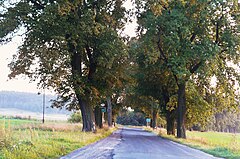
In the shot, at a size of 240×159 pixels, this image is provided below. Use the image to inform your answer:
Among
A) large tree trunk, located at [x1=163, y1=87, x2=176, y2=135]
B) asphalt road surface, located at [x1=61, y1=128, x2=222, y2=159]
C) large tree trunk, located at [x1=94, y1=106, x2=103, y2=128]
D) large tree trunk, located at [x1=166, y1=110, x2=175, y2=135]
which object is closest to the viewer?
asphalt road surface, located at [x1=61, y1=128, x2=222, y2=159]

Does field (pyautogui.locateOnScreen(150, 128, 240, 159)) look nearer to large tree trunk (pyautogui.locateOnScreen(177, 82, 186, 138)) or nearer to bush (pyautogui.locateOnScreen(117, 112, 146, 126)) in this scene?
large tree trunk (pyautogui.locateOnScreen(177, 82, 186, 138))

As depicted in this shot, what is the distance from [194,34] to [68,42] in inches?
453

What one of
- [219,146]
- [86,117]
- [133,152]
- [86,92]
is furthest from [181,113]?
[133,152]

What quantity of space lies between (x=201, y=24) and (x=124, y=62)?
7498mm

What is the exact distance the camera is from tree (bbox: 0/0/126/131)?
2462 cm

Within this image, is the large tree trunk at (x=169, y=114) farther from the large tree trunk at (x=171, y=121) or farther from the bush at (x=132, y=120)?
the bush at (x=132, y=120)

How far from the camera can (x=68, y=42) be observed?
27094 mm

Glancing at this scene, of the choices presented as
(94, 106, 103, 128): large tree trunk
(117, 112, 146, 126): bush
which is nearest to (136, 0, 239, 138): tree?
(94, 106, 103, 128): large tree trunk

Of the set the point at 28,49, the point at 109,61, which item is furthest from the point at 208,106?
the point at 28,49

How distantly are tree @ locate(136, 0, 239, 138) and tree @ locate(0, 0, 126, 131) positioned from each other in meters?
3.12

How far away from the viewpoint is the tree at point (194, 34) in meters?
29.6

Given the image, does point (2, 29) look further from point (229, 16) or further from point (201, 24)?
point (229, 16)

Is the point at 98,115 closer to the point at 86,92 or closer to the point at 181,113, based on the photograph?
the point at 181,113

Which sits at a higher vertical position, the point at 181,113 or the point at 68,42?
the point at 68,42
